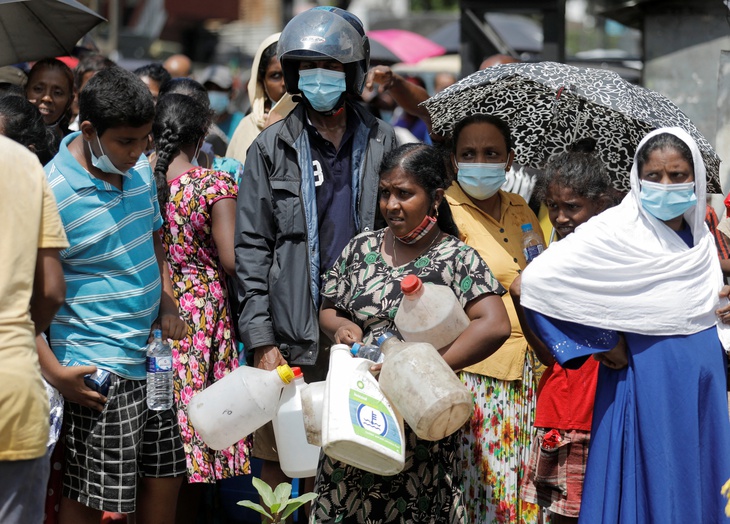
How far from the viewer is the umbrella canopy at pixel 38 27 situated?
5871mm

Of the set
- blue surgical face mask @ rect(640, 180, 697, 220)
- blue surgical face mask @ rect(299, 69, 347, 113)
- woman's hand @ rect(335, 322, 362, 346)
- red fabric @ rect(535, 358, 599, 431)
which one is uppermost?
blue surgical face mask @ rect(299, 69, 347, 113)

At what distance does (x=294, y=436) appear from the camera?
14.7 ft

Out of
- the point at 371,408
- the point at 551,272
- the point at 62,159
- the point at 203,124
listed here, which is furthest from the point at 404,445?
the point at 203,124

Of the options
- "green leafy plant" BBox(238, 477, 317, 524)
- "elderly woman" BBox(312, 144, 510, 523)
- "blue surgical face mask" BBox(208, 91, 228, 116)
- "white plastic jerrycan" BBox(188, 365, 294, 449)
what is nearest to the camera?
"green leafy plant" BBox(238, 477, 317, 524)

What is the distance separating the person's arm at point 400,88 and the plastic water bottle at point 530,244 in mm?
971

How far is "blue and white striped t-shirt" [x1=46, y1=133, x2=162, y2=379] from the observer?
4.18 meters

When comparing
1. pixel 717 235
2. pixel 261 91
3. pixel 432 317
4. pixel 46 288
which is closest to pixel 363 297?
pixel 432 317

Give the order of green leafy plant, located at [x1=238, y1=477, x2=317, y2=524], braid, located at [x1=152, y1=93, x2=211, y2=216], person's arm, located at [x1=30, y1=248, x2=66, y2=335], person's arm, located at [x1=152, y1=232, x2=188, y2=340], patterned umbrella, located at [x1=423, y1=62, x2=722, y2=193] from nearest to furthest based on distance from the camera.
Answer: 1. person's arm, located at [x1=30, y1=248, x2=66, y2=335]
2. green leafy plant, located at [x1=238, y1=477, x2=317, y2=524]
3. person's arm, located at [x1=152, y1=232, x2=188, y2=340]
4. patterned umbrella, located at [x1=423, y1=62, x2=722, y2=193]
5. braid, located at [x1=152, y1=93, x2=211, y2=216]

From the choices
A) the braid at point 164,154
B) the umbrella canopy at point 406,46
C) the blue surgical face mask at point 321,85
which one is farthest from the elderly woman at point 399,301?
the umbrella canopy at point 406,46

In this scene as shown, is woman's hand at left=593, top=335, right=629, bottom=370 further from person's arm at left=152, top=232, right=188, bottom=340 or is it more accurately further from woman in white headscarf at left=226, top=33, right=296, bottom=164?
woman in white headscarf at left=226, top=33, right=296, bottom=164

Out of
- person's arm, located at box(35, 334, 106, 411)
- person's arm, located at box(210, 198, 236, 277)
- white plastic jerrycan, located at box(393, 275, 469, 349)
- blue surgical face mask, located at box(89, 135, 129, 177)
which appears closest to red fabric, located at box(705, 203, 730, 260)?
white plastic jerrycan, located at box(393, 275, 469, 349)

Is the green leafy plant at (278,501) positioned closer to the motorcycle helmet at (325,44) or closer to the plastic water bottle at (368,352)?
the plastic water bottle at (368,352)

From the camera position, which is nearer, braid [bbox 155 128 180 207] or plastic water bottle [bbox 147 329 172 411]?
plastic water bottle [bbox 147 329 172 411]

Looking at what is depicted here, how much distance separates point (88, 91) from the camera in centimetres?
422
